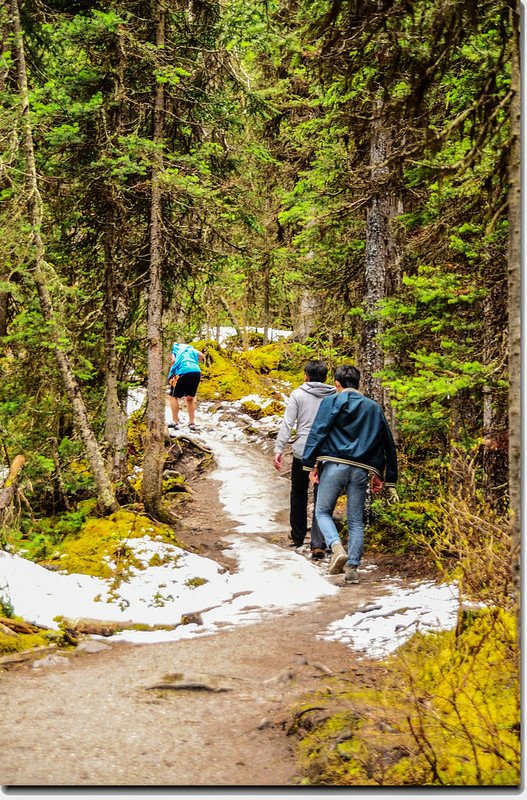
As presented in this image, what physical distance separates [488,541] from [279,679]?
5.19 ft

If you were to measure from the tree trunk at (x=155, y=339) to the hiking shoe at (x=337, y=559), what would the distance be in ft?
8.43

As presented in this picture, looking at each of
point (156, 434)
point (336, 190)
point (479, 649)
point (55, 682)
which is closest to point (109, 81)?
point (336, 190)

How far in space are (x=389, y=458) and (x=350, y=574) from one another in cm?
125

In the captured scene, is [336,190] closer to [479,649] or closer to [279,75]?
[479,649]

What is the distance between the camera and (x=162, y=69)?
289 inches

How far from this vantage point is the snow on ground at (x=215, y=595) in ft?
16.7

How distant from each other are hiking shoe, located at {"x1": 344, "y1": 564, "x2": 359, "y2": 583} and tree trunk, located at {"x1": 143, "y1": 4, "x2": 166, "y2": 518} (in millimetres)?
2779

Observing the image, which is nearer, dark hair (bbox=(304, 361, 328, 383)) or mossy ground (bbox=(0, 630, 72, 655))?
mossy ground (bbox=(0, 630, 72, 655))

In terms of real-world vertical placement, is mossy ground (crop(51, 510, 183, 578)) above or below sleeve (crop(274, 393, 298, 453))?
below

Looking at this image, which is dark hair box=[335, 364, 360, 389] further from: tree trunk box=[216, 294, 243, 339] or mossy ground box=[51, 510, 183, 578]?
tree trunk box=[216, 294, 243, 339]

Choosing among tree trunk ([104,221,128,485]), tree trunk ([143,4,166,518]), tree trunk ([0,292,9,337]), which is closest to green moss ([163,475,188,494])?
tree trunk ([104,221,128,485])

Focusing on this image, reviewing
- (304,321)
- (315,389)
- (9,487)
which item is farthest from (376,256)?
(304,321)

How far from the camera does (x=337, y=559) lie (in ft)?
22.8

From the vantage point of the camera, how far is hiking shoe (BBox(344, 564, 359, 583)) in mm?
6816
